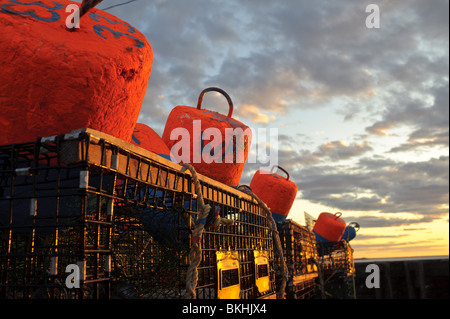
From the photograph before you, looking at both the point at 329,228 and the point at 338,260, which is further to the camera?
the point at 329,228

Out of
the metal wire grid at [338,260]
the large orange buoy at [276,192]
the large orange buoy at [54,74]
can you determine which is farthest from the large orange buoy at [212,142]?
the metal wire grid at [338,260]

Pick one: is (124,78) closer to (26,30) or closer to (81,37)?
(81,37)

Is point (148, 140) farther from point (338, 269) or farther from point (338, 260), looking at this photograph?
point (338, 260)

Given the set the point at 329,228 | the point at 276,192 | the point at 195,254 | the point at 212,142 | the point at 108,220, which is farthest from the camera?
the point at 329,228

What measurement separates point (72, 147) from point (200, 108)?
5.07 m

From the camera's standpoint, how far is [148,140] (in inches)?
258

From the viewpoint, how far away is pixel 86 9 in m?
3.86

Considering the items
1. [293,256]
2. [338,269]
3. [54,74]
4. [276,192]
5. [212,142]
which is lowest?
[338,269]

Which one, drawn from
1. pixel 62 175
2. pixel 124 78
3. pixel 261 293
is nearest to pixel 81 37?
pixel 124 78

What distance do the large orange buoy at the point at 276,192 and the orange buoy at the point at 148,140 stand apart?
5653 mm

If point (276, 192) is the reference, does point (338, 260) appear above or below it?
below

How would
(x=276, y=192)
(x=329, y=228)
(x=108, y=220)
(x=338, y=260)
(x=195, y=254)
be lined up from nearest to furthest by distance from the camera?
(x=108, y=220) < (x=195, y=254) < (x=276, y=192) < (x=338, y=260) < (x=329, y=228)

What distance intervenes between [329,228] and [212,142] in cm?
1214

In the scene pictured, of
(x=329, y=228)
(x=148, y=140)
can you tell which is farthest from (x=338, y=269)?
(x=148, y=140)
